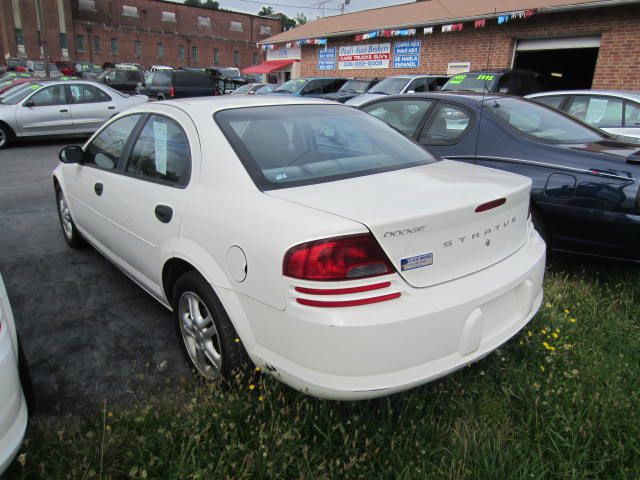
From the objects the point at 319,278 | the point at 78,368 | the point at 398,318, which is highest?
the point at 319,278

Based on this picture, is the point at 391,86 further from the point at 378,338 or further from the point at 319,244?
the point at 378,338

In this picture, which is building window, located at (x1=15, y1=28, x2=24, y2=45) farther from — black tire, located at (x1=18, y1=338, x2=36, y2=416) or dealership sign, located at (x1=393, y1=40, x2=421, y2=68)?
black tire, located at (x1=18, y1=338, x2=36, y2=416)

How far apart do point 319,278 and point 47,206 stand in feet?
18.8

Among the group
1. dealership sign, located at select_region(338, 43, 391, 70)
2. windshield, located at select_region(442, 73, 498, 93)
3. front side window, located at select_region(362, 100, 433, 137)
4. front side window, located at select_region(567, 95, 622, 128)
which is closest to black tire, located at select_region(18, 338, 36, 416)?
front side window, located at select_region(362, 100, 433, 137)

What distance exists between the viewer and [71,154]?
371 centimetres

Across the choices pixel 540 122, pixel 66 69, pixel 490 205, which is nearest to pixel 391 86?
pixel 540 122

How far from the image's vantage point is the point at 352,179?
2365 millimetres

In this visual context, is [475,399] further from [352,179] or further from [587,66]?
[587,66]

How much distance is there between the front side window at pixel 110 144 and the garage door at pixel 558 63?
1363cm

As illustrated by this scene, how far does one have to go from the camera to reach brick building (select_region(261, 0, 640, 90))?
39.6 ft

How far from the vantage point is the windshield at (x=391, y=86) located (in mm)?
13080

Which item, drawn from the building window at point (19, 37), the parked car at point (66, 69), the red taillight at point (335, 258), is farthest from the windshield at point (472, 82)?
the building window at point (19, 37)

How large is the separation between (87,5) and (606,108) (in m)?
61.9

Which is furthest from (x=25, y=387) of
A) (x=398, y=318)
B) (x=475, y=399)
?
(x=475, y=399)
